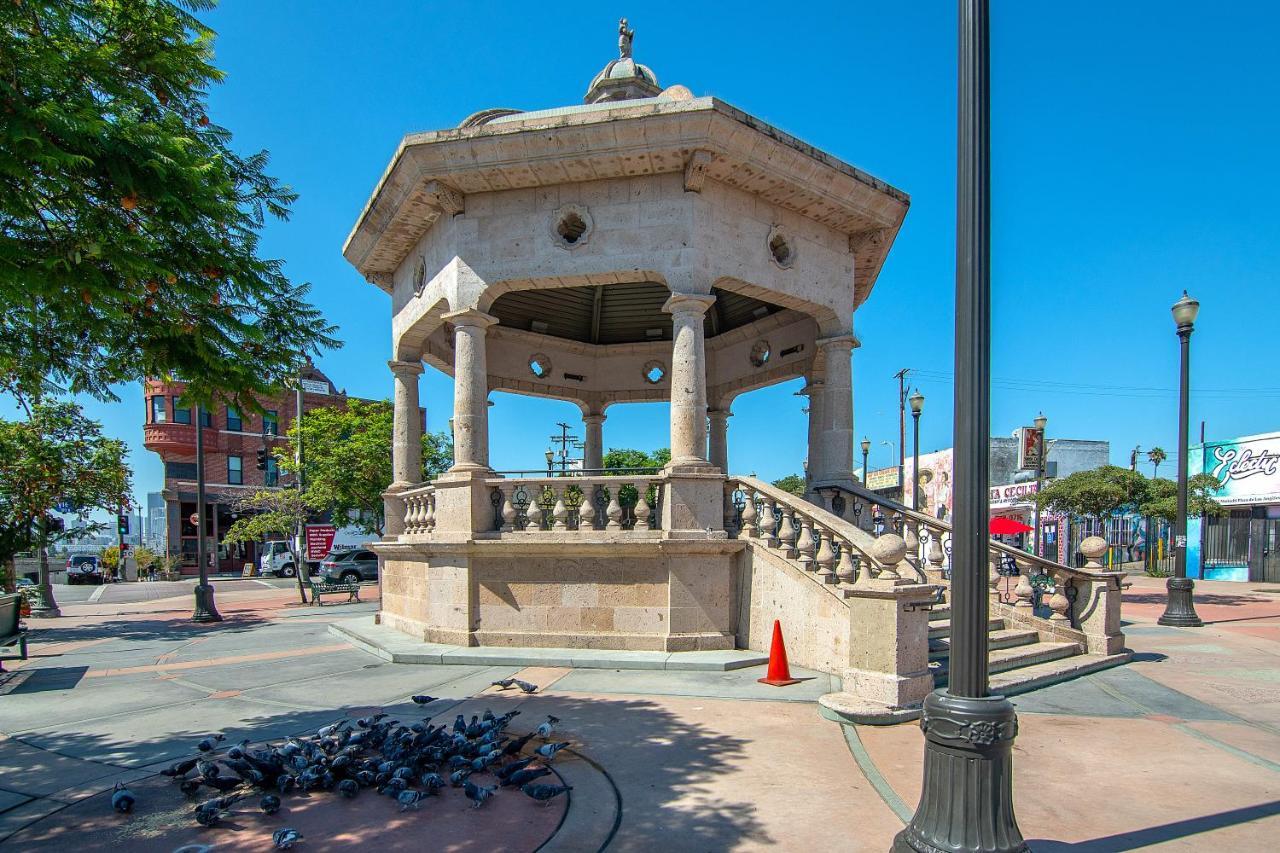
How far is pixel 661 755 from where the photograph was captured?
5.15 meters

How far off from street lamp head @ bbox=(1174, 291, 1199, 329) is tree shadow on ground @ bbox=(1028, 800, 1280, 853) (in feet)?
35.8

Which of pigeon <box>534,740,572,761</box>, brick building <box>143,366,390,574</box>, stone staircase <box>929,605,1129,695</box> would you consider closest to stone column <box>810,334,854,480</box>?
stone staircase <box>929,605,1129,695</box>

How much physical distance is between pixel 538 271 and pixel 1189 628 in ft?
44.2

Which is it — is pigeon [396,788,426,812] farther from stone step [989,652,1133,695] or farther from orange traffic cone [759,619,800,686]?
stone step [989,652,1133,695]

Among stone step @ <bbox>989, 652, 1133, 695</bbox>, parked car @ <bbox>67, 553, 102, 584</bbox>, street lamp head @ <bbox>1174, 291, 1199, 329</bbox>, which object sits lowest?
parked car @ <bbox>67, 553, 102, 584</bbox>

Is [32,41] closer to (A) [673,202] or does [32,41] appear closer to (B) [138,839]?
(B) [138,839]

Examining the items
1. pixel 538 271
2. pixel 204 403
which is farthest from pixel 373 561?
pixel 204 403

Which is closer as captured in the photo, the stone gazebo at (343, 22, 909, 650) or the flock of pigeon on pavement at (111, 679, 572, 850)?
the flock of pigeon on pavement at (111, 679, 572, 850)

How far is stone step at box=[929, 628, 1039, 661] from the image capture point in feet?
Answer: 26.1

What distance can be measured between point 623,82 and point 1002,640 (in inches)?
396

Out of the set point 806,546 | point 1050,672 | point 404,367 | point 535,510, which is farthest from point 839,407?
point 404,367

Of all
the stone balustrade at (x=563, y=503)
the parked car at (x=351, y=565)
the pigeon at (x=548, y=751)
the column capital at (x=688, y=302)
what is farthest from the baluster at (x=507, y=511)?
the parked car at (x=351, y=565)

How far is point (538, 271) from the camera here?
9.25 m

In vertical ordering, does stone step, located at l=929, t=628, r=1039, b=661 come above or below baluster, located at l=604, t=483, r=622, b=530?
below
